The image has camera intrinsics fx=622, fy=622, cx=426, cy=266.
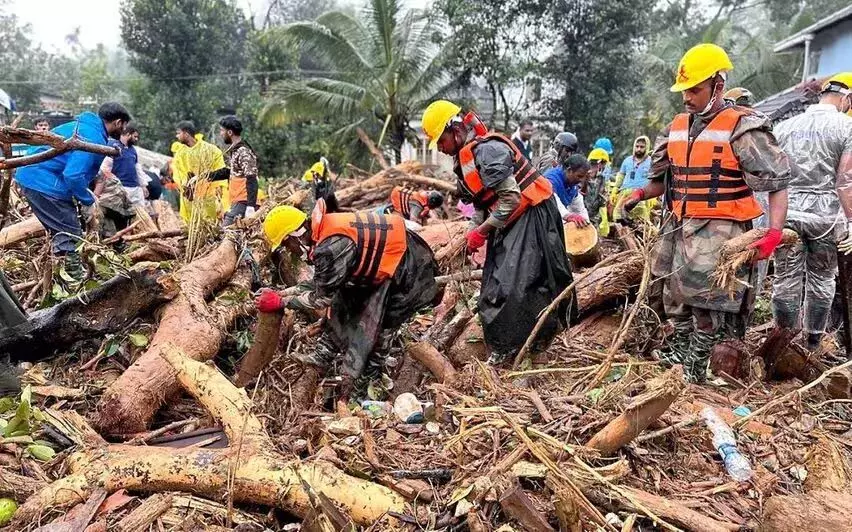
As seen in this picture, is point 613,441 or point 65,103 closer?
point 613,441

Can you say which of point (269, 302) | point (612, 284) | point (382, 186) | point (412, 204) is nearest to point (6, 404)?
point (269, 302)

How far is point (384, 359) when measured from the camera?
4.02 metres

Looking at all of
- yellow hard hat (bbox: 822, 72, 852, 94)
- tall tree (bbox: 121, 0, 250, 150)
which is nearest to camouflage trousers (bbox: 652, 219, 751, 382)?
yellow hard hat (bbox: 822, 72, 852, 94)

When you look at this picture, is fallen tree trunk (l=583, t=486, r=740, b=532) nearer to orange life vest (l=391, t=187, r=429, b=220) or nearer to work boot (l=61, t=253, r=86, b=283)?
work boot (l=61, t=253, r=86, b=283)

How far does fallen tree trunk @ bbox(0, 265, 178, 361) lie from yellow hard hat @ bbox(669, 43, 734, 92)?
134 inches

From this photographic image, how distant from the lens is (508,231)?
3750 mm

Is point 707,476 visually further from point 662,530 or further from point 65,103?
point 65,103

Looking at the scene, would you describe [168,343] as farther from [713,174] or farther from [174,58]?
[174,58]

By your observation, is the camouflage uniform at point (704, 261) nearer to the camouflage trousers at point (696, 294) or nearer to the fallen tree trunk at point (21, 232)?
the camouflage trousers at point (696, 294)

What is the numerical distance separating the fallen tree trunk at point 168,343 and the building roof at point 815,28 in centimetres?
1414

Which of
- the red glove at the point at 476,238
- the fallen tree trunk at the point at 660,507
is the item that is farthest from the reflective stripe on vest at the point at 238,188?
the fallen tree trunk at the point at 660,507

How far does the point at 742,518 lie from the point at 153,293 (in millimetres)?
3600

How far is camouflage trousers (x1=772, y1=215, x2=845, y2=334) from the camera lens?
4211 mm

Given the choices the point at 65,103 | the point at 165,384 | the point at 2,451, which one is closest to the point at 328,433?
the point at 165,384
